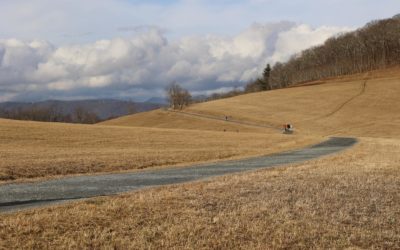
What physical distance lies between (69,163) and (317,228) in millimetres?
19291

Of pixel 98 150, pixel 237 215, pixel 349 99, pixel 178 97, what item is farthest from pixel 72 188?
pixel 178 97

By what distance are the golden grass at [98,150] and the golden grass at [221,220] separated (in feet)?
37.3

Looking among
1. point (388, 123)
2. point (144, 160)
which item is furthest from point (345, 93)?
point (144, 160)

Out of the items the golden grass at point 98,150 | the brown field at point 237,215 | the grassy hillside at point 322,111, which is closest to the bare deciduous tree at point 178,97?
the grassy hillside at point 322,111

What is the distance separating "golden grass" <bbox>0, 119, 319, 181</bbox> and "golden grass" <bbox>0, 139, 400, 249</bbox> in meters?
11.4

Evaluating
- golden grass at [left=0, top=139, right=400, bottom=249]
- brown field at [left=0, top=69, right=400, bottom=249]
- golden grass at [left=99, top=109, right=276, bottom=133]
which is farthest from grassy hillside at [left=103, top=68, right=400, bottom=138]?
golden grass at [left=0, top=139, right=400, bottom=249]

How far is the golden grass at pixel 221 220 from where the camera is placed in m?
9.51

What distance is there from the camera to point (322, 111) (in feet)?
351

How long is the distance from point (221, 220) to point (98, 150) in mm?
29429

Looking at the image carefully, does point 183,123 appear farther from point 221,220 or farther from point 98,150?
point 221,220

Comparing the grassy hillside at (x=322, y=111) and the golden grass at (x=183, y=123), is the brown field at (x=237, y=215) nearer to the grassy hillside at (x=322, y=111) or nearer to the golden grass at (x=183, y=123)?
the grassy hillside at (x=322, y=111)

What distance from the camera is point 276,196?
14328mm

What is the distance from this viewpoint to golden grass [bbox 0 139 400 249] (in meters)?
9.51

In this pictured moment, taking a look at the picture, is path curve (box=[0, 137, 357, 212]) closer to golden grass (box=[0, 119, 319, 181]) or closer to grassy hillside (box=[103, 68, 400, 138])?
golden grass (box=[0, 119, 319, 181])
